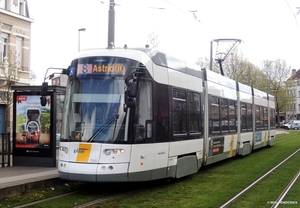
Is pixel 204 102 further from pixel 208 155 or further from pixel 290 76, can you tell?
pixel 290 76

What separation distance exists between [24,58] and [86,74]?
2640cm

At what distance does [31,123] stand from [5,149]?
117cm

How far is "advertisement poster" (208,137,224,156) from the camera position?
15.1m

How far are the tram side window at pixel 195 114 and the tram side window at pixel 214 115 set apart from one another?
52.0 inches

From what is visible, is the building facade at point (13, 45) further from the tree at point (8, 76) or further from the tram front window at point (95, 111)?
the tram front window at point (95, 111)

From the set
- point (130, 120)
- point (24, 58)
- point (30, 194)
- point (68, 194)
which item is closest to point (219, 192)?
point (130, 120)

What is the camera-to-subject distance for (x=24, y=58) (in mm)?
35750

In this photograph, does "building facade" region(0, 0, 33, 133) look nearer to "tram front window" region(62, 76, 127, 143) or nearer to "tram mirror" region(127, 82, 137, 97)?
"tram front window" region(62, 76, 127, 143)

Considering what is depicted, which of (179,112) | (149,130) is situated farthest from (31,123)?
(149,130)

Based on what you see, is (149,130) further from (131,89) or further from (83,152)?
(83,152)

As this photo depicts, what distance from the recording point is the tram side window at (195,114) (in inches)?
523

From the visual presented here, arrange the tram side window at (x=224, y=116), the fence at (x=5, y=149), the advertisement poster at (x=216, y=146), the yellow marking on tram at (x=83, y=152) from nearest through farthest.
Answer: the yellow marking on tram at (x=83, y=152) → the fence at (x=5, y=149) → the advertisement poster at (x=216, y=146) → the tram side window at (x=224, y=116)

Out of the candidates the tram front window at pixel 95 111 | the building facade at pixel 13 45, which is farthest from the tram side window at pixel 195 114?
the building facade at pixel 13 45

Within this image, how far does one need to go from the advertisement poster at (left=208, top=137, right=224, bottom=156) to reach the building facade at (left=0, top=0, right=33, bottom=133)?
18.4 meters
